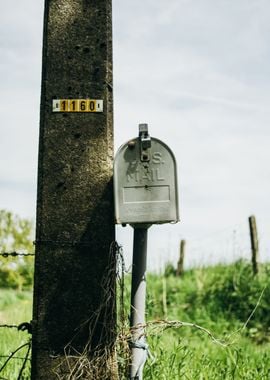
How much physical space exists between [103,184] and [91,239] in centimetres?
31

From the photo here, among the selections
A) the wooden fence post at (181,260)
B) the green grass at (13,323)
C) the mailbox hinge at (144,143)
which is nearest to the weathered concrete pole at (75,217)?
the mailbox hinge at (144,143)

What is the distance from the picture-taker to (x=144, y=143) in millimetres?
3244

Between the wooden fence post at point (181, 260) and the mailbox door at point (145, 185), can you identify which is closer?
the mailbox door at point (145, 185)

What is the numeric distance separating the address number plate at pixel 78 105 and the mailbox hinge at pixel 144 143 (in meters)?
0.31

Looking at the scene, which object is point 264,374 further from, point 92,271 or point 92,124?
point 92,124

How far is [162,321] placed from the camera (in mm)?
3312

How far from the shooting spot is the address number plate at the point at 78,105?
342 cm

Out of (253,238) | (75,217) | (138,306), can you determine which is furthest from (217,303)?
(75,217)

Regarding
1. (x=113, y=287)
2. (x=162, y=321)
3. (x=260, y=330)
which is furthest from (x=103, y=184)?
(x=260, y=330)

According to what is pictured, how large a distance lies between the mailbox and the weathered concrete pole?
0.16 metres

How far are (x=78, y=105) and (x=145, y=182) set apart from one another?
1.97 feet

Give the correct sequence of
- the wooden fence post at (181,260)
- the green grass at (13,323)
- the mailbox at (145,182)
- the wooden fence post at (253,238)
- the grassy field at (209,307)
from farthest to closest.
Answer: the wooden fence post at (181,260) → the wooden fence post at (253,238) → the grassy field at (209,307) → the green grass at (13,323) → the mailbox at (145,182)

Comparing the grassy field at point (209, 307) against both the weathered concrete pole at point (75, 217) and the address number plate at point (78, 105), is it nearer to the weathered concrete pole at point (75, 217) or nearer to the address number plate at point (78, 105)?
the weathered concrete pole at point (75, 217)

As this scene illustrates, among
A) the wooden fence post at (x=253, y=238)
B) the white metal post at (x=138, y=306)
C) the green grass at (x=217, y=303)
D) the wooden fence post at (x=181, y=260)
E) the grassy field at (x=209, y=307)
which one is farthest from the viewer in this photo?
the wooden fence post at (x=181, y=260)
